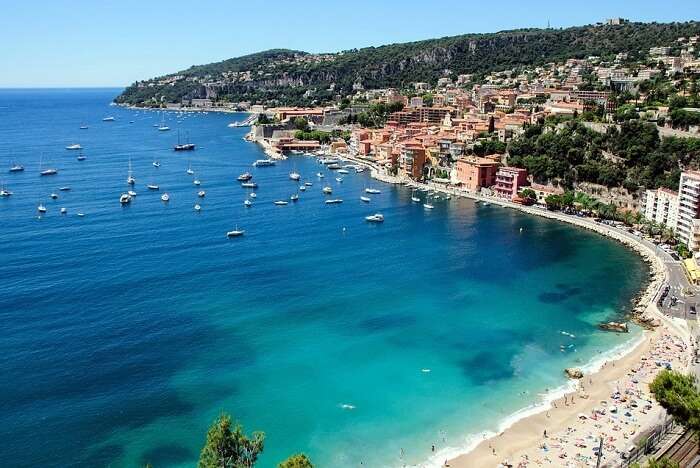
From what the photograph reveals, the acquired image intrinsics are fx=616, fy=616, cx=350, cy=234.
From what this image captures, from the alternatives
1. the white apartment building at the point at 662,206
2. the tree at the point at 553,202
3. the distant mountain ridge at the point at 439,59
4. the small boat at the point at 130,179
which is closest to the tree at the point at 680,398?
the white apartment building at the point at 662,206

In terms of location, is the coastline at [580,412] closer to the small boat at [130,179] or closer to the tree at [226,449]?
the tree at [226,449]

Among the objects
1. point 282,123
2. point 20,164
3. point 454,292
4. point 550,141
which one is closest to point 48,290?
point 454,292

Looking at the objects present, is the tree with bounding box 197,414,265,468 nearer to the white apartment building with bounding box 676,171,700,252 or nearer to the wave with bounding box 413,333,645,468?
the wave with bounding box 413,333,645,468

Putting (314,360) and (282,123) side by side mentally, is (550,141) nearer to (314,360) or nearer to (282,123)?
(314,360)

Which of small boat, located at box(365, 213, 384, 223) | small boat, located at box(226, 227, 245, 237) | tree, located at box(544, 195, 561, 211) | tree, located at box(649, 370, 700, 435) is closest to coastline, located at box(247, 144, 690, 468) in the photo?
tree, located at box(649, 370, 700, 435)

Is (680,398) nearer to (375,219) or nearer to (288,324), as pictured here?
(288,324)
